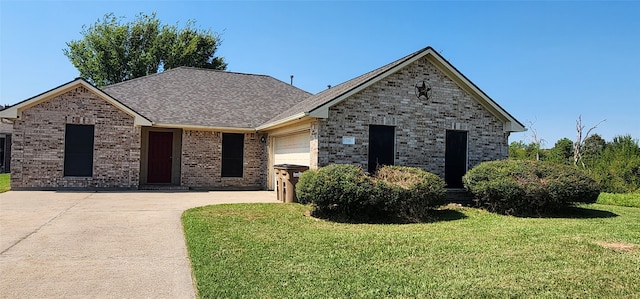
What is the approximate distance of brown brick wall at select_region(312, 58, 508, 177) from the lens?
12.3 m

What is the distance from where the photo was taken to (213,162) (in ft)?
55.7

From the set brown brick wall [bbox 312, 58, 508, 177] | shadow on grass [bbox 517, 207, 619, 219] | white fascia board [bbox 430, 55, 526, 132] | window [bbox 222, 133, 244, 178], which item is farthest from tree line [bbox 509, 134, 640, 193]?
window [bbox 222, 133, 244, 178]

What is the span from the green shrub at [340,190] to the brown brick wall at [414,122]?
2264mm

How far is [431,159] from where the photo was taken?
13.3m

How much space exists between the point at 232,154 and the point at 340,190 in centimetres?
913

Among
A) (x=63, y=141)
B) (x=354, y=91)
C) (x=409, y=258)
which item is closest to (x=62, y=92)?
(x=63, y=141)

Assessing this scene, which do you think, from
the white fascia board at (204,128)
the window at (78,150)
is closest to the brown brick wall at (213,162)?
the white fascia board at (204,128)

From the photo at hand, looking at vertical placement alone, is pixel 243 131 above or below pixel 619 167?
above

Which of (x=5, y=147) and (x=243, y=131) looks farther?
(x=5, y=147)

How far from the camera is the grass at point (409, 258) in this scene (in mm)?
4574

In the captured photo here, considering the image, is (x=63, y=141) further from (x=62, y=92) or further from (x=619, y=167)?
(x=619, y=167)

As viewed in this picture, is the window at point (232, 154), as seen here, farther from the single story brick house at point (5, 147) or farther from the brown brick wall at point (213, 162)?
the single story brick house at point (5, 147)

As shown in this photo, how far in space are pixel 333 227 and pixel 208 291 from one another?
4.37 metres

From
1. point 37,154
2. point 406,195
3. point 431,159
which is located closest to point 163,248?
point 406,195
